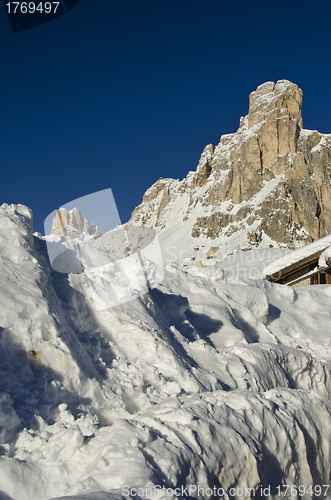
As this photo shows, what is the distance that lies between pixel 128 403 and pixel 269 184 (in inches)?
2808

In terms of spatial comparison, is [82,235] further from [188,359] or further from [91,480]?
[91,480]

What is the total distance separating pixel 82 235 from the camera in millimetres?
5934

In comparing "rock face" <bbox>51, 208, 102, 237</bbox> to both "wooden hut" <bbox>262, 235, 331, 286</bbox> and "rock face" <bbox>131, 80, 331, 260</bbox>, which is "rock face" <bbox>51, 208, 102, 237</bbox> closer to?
"wooden hut" <bbox>262, 235, 331, 286</bbox>

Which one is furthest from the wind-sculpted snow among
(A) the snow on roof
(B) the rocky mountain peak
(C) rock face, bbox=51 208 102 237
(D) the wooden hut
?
(B) the rocky mountain peak

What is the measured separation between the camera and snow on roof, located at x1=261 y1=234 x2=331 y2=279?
1331cm

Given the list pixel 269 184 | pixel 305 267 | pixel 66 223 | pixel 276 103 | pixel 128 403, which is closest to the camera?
pixel 128 403

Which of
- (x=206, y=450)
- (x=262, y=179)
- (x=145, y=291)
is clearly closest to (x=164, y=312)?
(x=145, y=291)

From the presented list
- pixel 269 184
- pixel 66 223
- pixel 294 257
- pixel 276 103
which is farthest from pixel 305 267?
pixel 276 103

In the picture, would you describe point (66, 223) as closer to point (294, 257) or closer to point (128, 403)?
point (128, 403)

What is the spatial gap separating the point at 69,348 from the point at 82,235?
296 cm

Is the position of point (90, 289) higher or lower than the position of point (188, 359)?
higher

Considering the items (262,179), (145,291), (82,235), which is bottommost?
(145,291)

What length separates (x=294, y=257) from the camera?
13.5 meters

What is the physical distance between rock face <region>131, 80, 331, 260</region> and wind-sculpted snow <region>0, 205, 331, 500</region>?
59612 mm
